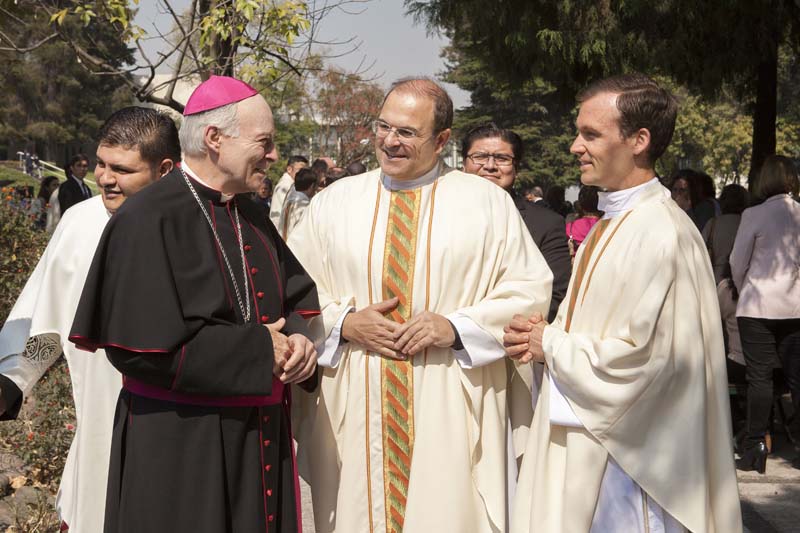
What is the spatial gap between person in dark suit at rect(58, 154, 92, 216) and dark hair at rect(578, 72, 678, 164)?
1046cm

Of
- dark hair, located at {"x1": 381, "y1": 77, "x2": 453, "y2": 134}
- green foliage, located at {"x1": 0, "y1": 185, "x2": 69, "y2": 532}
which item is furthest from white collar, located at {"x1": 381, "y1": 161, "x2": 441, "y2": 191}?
green foliage, located at {"x1": 0, "y1": 185, "x2": 69, "y2": 532}

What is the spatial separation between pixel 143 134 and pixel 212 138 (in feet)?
1.60

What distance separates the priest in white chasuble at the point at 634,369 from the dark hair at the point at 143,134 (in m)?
1.53

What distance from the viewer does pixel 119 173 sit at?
3668mm

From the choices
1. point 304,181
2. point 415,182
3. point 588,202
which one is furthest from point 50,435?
point 304,181

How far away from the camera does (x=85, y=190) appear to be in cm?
1339

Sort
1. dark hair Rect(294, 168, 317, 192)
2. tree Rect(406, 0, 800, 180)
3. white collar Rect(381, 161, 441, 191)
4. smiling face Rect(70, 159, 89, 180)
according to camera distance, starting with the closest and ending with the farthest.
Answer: white collar Rect(381, 161, 441, 191), tree Rect(406, 0, 800, 180), dark hair Rect(294, 168, 317, 192), smiling face Rect(70, 159, 89, 180)

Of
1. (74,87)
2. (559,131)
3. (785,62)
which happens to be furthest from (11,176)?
(785,62)

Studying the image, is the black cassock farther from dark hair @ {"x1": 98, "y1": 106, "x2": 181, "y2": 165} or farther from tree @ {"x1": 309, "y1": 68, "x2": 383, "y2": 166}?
tree @ {"x1": 309, "y1": 68, "x2": 383, "y2": 166}

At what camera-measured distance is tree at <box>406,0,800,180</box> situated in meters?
10.8

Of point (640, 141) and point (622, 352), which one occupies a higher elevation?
point (640, 141)

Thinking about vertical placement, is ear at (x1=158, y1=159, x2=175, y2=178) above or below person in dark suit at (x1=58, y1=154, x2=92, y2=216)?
below

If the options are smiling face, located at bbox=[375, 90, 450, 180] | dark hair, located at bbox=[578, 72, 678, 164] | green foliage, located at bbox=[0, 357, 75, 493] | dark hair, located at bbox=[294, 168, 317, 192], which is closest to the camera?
dark hair, located at bbox=[578, 72, 678, 164]

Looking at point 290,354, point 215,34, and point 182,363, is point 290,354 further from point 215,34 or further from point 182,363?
point 215,34
